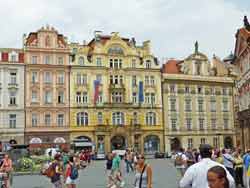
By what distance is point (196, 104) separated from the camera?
211 ft

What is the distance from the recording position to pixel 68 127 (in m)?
56.5

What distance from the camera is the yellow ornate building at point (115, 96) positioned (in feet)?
189

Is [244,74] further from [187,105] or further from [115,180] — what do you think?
[187,105]

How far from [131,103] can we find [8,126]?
1660 cm

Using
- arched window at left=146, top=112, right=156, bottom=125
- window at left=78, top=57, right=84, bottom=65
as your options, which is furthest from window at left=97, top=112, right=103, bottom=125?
window at left=78, top=57, right=84, bottom=65

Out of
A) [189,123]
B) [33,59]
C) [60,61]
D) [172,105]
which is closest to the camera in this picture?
[33,59]

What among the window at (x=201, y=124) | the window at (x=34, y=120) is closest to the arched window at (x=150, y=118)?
the window at (x=201, y=124)

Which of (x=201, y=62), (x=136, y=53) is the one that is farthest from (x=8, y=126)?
(x=201, y=62)

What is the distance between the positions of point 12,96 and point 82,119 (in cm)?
944

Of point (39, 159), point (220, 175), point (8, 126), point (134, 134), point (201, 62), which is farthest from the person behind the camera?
point (201, 62)

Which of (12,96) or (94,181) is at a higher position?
(12,96)

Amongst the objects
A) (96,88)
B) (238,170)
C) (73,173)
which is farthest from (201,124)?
(73,173)

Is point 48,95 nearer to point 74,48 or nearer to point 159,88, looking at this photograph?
point 74,48

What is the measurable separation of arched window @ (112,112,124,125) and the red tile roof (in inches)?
396
